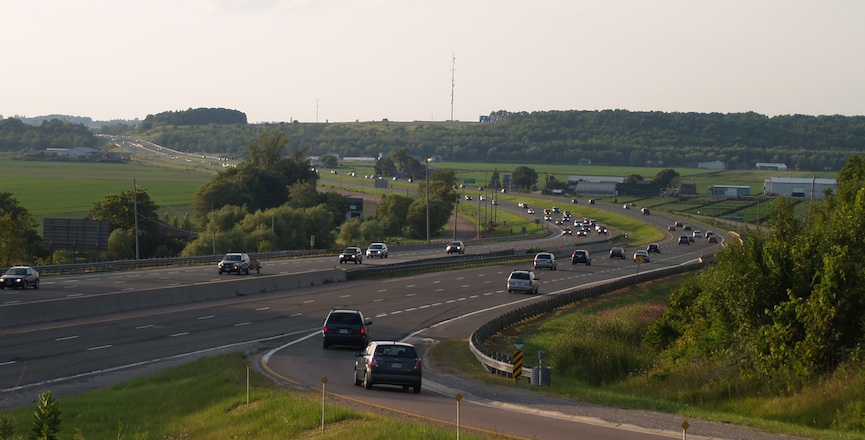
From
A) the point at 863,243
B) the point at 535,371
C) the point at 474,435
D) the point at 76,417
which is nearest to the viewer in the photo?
the point at 474,435

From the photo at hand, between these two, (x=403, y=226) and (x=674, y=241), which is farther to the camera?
(x=403, y=226)

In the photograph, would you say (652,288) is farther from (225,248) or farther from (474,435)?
(225,248)

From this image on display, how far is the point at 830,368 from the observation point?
22234 mm

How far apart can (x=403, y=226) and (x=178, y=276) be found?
82351 millimetres

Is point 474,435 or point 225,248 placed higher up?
point 474,435

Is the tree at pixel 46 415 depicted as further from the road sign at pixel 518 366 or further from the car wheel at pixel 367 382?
the road sign at pixel 518 366

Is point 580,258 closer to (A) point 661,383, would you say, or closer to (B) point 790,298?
(B) point 790,298

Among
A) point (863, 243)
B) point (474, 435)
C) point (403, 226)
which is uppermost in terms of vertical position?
point (863, 243)

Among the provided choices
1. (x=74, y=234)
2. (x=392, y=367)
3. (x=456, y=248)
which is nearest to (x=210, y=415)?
(x=392, y=367)

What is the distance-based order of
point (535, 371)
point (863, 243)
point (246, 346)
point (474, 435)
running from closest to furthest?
point (474, 435) < point (535, 371) < point (863, 243) < point (246, 346)

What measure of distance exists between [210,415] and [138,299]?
68.0 feet

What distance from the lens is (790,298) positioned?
78.8 feet

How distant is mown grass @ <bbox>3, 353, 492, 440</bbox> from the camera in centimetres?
1430

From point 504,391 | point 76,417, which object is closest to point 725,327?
point 504,391
